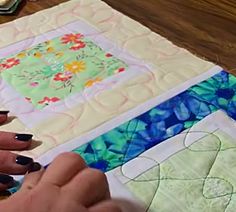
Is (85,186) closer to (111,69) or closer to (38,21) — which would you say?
(111,69)

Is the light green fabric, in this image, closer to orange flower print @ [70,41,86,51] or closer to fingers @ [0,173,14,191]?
fingers @ [0,173,14,191]

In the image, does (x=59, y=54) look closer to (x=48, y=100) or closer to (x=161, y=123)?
(x=48, y=100)

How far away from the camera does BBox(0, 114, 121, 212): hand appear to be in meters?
0.47

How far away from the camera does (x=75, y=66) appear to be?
779 mm

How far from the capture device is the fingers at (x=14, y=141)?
626mm

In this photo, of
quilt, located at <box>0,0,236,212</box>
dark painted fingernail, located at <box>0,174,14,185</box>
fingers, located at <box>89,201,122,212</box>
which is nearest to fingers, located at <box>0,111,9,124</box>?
quilt, located at <box>0,0,236,212</box>

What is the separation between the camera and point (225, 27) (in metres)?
0.87

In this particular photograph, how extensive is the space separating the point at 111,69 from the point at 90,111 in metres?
0.10

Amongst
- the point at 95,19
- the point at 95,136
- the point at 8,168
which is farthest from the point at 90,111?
the point at 95,19

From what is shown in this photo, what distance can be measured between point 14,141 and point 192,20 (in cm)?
42

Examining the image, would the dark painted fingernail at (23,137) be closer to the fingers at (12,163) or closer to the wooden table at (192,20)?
the fingers at (12,163)

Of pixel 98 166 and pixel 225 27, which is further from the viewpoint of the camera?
pixel 225 27

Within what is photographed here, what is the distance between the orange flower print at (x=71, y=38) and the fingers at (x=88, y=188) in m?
0.36

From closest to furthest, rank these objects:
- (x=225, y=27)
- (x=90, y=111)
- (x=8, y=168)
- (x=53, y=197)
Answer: (x=53, y=197), (x=8, y=168), (x=90, y=111), (x=225, y=27)
